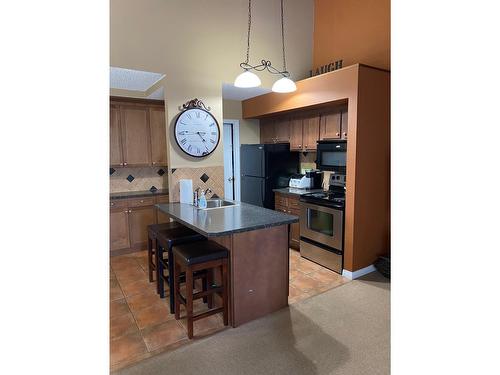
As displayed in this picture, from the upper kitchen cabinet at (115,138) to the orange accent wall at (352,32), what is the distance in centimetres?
Result: 301

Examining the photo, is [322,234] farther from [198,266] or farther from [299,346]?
[198,266]

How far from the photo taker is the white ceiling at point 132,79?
3346 mm

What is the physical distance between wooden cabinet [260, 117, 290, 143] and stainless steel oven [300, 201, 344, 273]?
141cm

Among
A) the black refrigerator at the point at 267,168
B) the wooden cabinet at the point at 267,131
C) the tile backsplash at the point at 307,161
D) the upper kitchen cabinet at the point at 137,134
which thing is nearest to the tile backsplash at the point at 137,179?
the upper kitchen cabinet at the point at 137,134

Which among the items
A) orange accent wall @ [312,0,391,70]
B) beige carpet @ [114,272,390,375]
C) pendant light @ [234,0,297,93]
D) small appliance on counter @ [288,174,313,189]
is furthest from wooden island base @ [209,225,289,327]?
orange accent wall @ [312,0,391,70]

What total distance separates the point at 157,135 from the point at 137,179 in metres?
0.76

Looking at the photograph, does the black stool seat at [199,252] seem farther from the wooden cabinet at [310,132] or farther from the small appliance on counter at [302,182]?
the wooden cabinet at [310,132]

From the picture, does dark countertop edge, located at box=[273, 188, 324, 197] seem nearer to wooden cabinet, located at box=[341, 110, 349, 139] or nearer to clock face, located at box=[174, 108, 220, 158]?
wooden cabinet, located at box=[341, 110, 349, 139]

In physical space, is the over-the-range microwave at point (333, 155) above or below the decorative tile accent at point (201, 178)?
above
